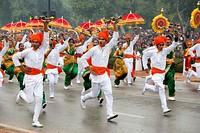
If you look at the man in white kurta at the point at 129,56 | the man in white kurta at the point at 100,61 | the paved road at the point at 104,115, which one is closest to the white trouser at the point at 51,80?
the paved road at the point at 104,115

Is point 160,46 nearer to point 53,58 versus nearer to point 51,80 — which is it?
point 51,80

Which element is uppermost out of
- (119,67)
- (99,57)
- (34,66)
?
(99,57)

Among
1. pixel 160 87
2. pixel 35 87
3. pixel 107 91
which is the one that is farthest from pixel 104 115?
pixel 35 87

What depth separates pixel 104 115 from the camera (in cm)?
1138

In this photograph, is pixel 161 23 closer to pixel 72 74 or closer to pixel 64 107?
pixel 72 74

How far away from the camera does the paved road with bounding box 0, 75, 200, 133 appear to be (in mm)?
9727

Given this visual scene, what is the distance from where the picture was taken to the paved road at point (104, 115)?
973cm

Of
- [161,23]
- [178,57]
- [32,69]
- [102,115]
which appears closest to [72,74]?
[161,23]

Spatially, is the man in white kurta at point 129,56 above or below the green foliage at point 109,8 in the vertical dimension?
below

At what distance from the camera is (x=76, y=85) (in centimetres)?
1908

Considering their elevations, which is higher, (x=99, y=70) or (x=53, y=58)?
(x=53, y=58)

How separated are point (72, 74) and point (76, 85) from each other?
58.3 inches

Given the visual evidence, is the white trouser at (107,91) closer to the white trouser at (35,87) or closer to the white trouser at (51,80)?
the white trouser at (35,87)

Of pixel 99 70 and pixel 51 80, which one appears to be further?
pixel 51 80
